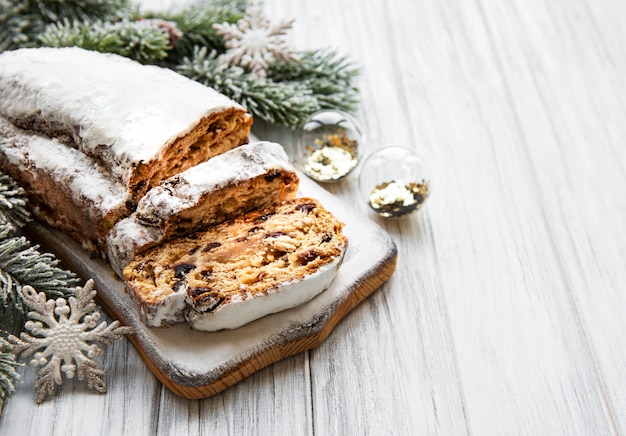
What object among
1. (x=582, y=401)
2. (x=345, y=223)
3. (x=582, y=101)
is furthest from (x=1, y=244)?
(x=582, y=101)

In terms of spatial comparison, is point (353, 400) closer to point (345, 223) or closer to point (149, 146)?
point (345, 223)

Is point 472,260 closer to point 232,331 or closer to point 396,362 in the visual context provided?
point 396,362

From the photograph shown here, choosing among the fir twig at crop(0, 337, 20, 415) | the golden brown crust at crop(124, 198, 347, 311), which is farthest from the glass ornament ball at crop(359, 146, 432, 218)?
the fir twig at crop(0, 337, 20, 415)

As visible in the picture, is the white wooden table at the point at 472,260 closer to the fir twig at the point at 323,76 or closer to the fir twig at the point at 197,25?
the fir twig at the point at 323,76

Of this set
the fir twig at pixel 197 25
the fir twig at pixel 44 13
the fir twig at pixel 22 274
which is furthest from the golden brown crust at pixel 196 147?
the fir twig at pixel 44 13

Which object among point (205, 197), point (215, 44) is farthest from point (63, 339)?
point (215, 44)

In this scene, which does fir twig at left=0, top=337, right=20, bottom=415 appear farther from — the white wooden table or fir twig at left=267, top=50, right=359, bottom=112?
fir twig at left=267, top=50, right=359, bottom=112
